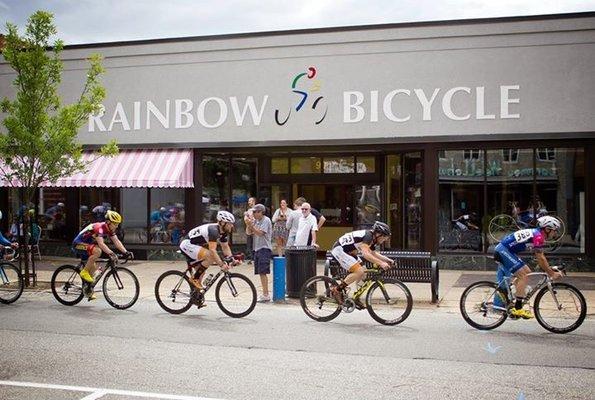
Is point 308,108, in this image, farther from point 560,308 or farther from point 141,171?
point 560,308

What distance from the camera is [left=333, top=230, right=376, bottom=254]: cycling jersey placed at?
384 inches

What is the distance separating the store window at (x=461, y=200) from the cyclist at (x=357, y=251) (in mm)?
8083

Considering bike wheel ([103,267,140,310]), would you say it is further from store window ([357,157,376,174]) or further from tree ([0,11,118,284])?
store window ([357,157,376,174])

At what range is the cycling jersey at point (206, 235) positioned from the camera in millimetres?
10539

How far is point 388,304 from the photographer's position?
9.73 meters

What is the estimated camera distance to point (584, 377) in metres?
6.74

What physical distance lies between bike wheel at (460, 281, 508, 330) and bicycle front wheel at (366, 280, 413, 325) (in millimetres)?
836

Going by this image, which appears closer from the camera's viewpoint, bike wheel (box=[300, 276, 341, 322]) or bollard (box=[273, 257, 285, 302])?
bike wheel (box=[300, 276, 341, 322])

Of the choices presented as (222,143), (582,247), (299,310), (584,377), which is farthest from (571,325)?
(222,143)

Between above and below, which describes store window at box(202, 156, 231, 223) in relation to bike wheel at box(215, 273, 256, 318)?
above

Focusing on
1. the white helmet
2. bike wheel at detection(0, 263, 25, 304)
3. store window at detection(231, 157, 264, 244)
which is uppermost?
store window at detection(231, 157, 264, 244)

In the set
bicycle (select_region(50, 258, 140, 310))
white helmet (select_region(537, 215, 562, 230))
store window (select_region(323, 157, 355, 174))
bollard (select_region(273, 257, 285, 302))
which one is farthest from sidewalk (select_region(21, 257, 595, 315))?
store window (select_region(323, 157, 355, 174))

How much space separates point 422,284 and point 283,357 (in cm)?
762

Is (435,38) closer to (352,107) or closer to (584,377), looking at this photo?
(352,107)
